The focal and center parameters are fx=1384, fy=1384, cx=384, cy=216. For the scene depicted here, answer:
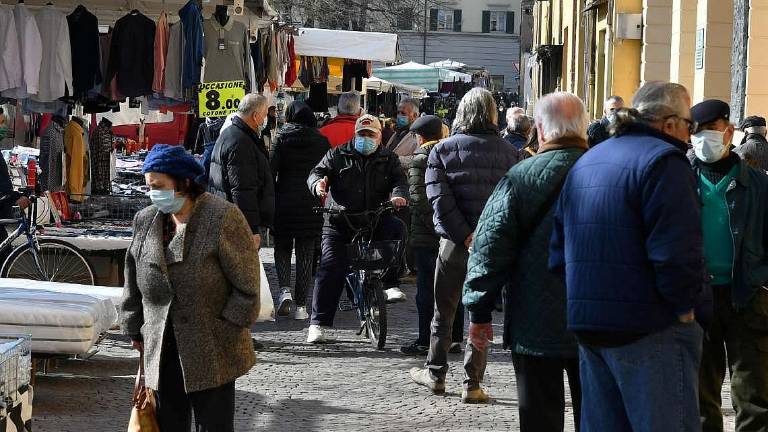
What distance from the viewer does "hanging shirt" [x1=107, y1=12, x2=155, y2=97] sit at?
1388 cm

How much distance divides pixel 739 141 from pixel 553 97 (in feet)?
31.2

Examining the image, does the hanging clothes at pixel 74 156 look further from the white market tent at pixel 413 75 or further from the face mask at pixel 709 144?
the white market tent at pixel 413 75

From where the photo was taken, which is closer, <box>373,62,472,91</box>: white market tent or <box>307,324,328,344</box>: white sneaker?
<box>307,324,328,344</box>: white sneaker

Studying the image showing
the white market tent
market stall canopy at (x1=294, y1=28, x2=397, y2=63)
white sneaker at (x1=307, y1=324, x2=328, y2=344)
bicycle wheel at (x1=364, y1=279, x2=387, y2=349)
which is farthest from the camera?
the white market tent

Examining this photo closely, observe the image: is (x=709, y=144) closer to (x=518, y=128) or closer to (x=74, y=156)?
(x=518, y=128)

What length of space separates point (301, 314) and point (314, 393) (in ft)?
10.8

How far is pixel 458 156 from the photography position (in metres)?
9.02

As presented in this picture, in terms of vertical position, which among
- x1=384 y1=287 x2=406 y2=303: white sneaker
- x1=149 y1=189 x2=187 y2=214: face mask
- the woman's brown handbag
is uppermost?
x1=149 y1=189 x2=187 y2=214: face mask

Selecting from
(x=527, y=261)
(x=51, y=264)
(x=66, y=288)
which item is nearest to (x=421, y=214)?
(x=66, y=288)

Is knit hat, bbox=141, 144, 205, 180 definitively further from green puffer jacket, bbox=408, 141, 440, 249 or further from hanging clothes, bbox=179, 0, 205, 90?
hanging clothes, bbox=179, 0, 205, 90

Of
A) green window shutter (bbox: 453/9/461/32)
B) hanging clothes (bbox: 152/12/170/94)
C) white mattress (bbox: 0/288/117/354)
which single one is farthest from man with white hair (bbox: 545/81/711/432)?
green window shutter (bbox: 453/9/461/32)

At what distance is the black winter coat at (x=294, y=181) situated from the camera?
12.3m

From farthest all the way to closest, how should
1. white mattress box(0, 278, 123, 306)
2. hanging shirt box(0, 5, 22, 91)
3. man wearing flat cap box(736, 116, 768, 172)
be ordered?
man wearing flat cap box(736, 116, 768, 172) → hanging shirt box(0, 5, 22, 91) → white mattress box(0, 278, 123, 306)

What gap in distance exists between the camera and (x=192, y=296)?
5.72 m
